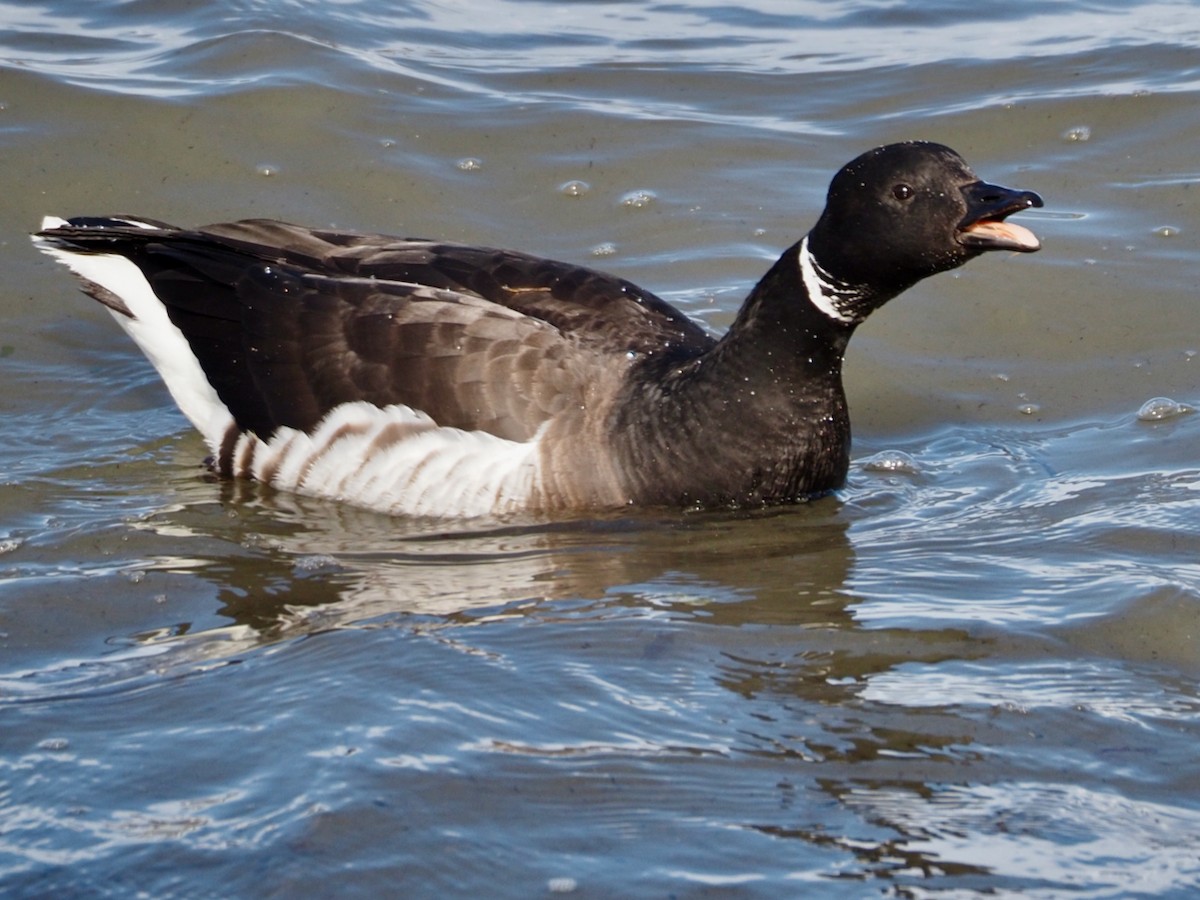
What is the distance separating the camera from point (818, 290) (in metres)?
6.79

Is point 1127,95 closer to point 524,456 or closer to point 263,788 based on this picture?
point 524,456

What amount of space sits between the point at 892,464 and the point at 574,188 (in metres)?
3.57

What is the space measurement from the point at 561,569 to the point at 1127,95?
668 centimetres

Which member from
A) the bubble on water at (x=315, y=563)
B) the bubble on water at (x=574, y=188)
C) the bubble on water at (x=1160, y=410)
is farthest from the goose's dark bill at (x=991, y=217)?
the bubble on water at (x=574, y=188)

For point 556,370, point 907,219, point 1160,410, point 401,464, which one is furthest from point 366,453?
point 1160,410

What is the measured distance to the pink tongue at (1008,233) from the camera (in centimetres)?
607

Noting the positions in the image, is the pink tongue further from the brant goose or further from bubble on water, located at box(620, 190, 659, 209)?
bubble on water, located at box(620, 190, 659, 209)

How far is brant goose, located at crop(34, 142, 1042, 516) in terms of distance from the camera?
21.7 feet

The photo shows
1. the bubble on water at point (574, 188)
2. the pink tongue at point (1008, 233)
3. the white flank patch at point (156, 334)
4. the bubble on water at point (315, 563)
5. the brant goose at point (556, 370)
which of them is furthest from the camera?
the bubble on water at point (574, 188)

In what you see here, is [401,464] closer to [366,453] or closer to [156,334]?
[366,453]

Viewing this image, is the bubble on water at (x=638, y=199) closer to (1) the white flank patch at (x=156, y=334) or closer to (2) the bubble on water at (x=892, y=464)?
(2) the bubble on water at (x=892, y=464)

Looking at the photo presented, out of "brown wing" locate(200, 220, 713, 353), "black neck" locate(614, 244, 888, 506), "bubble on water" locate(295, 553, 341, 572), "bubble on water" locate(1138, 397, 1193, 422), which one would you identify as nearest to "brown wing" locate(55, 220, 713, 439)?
"brown wing" locate(200, 220, 713, 353)

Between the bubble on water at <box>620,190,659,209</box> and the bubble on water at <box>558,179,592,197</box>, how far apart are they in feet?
0.86

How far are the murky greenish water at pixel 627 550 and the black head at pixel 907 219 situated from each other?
1.01 meters
